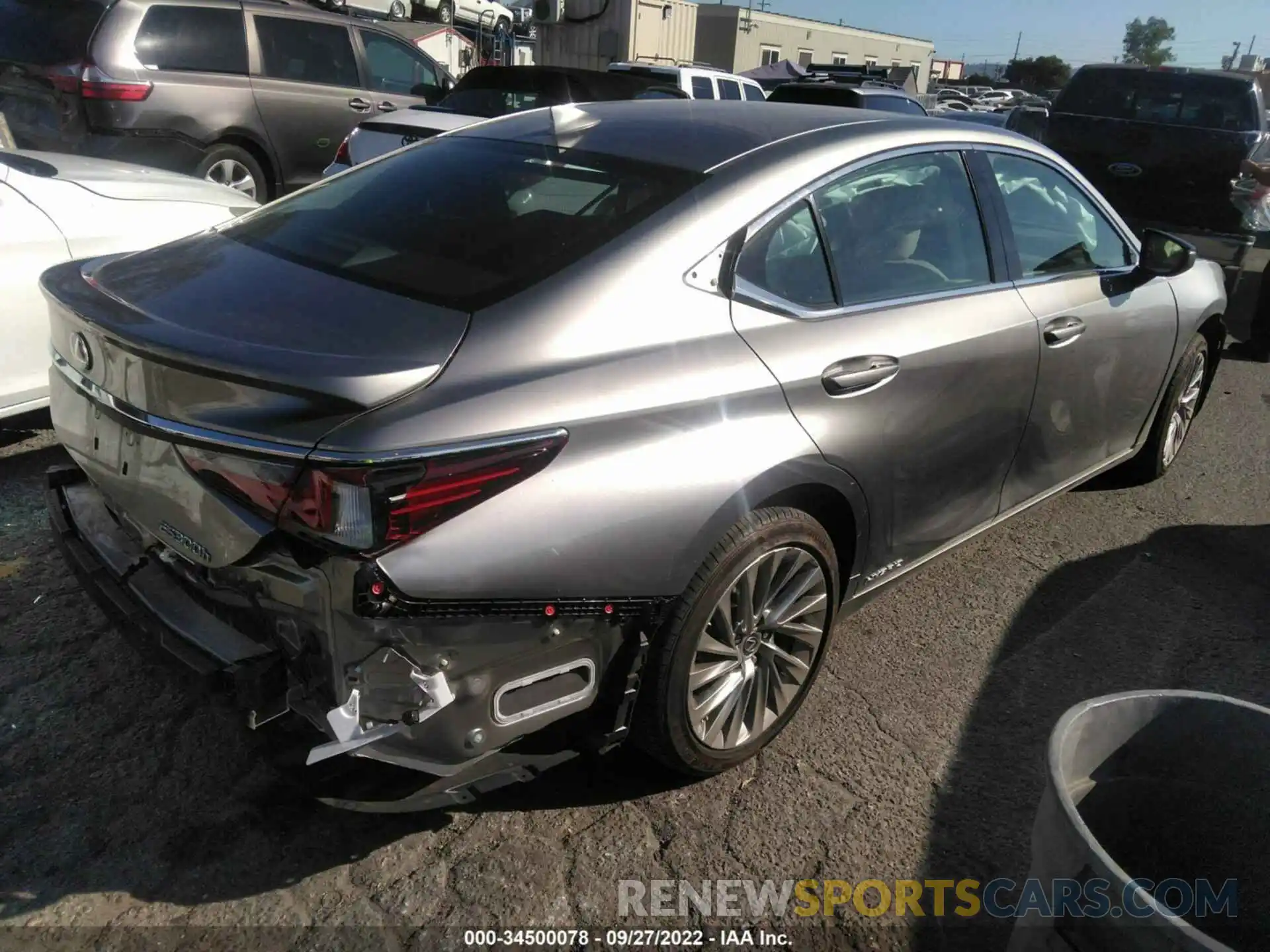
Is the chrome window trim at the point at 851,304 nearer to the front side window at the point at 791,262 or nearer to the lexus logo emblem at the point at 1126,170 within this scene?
the front side window at the point at 791,262

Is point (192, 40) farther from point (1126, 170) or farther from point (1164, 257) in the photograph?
point (1126, 170)

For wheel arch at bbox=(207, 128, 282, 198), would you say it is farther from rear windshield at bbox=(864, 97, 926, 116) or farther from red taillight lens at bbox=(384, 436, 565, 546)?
red taillight lens at bbox=(384, 436, 565, 546)

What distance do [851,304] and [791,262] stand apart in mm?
245

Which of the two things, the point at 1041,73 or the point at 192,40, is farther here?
the point at 1041,73

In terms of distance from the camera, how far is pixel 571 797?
105 inches

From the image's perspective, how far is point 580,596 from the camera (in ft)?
6.95

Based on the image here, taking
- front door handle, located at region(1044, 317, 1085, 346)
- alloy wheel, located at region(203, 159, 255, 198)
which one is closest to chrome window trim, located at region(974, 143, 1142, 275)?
front door handle, located at region(1044, 317, 1085, 346)

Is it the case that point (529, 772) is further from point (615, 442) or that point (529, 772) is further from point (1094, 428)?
point (1094, 428)

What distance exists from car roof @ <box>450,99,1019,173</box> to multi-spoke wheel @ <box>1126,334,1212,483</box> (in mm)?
1894

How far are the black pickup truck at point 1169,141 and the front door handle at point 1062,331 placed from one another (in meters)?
4.59

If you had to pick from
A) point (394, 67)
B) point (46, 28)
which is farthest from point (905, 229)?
point (394, 67)

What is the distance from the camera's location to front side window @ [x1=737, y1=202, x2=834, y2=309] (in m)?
2.56

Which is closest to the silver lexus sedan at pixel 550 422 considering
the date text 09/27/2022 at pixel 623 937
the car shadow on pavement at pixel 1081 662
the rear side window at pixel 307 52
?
the date text 09/27/2022 at pixel 623 937

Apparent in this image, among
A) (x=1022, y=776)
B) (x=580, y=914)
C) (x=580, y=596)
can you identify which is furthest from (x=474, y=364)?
(x=1022, y=776)
